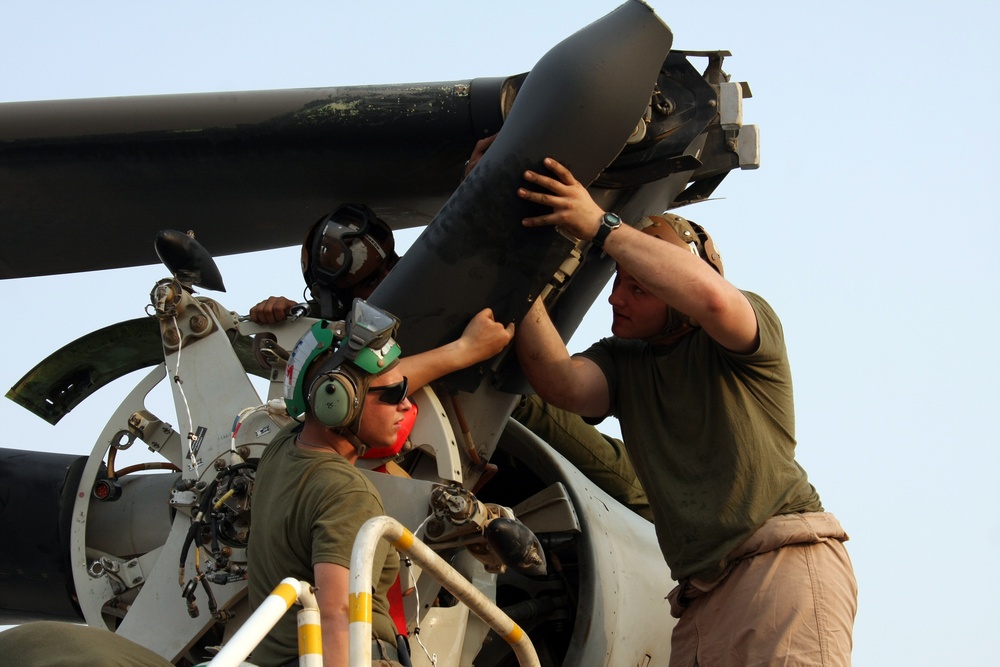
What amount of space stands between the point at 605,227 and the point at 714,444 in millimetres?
758

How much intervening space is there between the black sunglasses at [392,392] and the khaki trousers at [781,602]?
1199 millimetres

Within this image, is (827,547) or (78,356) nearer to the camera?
(827,547)

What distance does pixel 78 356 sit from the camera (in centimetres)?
534

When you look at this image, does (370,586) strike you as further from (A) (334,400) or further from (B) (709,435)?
(B) (709,435)

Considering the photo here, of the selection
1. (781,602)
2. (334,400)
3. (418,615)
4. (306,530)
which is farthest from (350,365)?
(781,602)

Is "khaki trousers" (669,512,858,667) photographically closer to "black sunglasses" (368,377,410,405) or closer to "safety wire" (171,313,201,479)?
"black sunglasses" (368,377,410,405)

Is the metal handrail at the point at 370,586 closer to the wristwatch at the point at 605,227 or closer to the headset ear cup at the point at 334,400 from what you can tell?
the headset ear cup at the point at 334,400

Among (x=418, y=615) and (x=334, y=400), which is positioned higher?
(x=334, y=400)

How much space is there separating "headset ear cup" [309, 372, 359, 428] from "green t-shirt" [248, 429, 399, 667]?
12 centimetres

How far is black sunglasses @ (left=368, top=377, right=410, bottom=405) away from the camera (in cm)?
363

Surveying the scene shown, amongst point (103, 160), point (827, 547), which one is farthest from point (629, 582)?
point (103, 160)

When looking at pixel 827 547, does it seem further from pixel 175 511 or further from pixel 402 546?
pixel 175 511

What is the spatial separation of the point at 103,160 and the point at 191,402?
108 centimetres

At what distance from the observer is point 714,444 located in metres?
4.17
